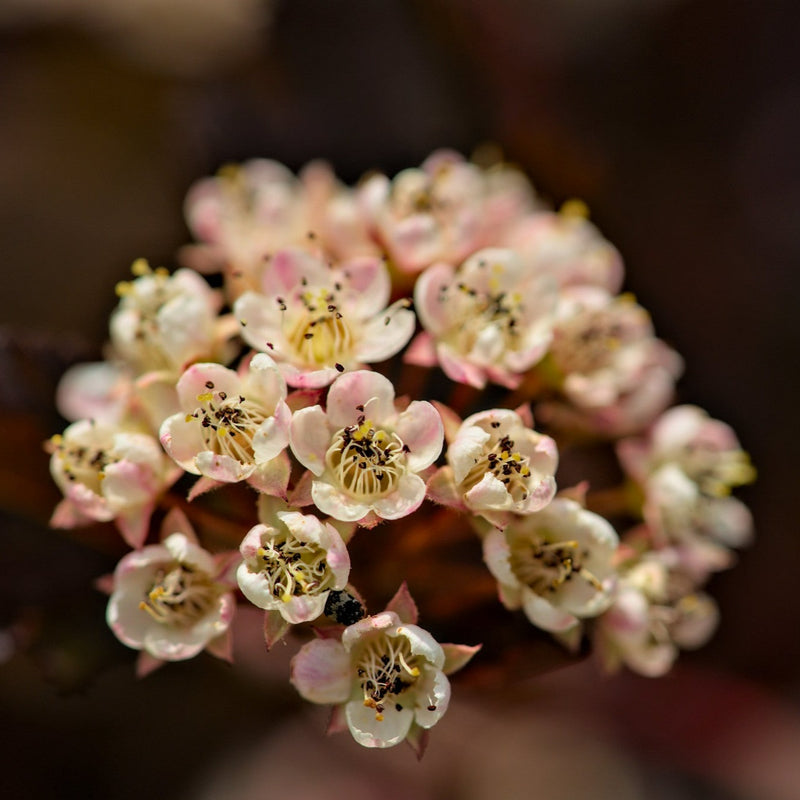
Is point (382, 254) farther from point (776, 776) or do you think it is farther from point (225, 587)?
point (776, 776)

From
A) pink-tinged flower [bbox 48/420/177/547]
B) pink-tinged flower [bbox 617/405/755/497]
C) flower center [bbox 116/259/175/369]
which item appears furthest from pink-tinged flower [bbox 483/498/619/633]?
flower center [bbox 116/259/175/369]

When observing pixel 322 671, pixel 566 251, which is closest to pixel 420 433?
pixel 322 671

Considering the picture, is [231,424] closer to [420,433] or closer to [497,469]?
[420,433]

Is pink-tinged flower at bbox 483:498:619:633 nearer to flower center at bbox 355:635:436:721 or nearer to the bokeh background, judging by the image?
flower center at bbox 355:635:436:721

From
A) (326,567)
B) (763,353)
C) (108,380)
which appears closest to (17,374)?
(108,380)

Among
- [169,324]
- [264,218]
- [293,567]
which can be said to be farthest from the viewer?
[264,218]

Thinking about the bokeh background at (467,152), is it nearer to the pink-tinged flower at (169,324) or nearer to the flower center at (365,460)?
the pink-tinged flower at (169,324)
